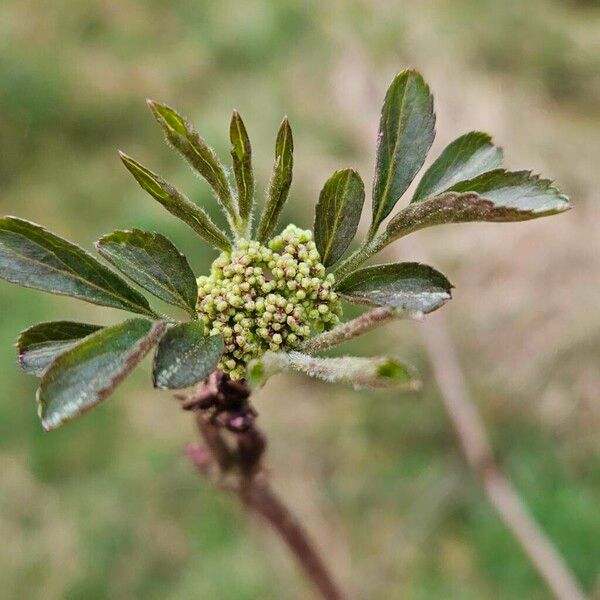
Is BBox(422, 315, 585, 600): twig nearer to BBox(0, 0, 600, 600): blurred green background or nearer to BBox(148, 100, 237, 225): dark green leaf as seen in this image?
BBox(0, 0, 600, 600): blurred green background

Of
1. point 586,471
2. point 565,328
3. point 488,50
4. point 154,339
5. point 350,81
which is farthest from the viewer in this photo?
point 488,50

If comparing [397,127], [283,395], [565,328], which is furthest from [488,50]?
[397,127]

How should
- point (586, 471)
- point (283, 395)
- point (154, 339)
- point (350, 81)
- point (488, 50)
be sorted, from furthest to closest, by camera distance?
1. point (488, 50)
2. point (350, 81)
3. point (283, 395)
4. point (586, 471)
5. point (154, 339)

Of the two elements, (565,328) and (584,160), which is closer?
(565,328)

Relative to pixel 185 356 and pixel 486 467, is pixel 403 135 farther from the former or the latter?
pixel 486 467

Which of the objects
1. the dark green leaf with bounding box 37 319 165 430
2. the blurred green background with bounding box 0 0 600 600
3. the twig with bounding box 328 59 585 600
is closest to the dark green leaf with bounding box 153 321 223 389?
the dark green leaf with bounding box 37 319 165 430

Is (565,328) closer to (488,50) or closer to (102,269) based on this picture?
(488,50)
